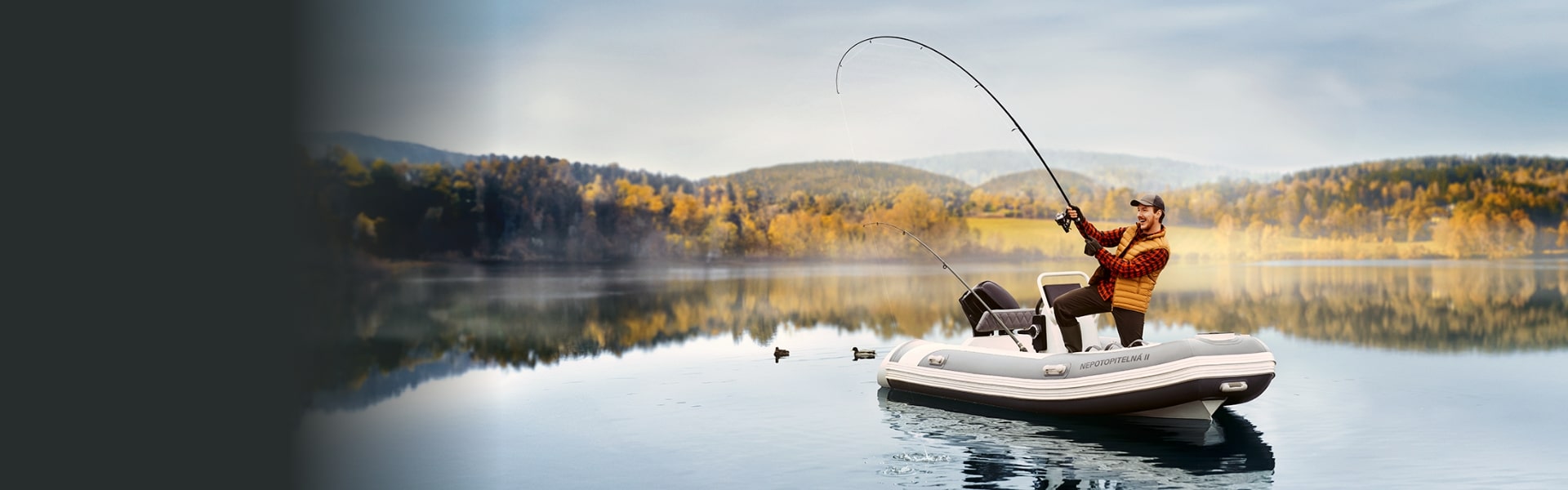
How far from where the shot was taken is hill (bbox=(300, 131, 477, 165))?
35.4ft

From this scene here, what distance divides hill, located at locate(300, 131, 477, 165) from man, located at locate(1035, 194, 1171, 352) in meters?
6.24

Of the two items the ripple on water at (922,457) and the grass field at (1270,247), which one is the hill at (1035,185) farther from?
the ripple on water at (922,457)

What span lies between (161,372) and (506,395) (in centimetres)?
A: 377

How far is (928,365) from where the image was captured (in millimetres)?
12156

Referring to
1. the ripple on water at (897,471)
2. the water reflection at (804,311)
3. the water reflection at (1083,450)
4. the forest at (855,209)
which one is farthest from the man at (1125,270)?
the forest at (855,209)

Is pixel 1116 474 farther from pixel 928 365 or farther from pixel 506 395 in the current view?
pixel 506 395

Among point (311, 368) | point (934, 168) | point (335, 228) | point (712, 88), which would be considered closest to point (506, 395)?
point (311, 368)

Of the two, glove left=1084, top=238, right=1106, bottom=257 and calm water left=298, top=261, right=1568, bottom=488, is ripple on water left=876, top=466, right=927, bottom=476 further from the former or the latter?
glove left=1084, top=238, right=1106, bottom=257

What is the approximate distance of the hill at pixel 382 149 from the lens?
1078 cm

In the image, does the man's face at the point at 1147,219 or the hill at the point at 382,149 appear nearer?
the man's face at the point at 1147,219

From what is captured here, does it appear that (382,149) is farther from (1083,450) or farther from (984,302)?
(1083,450)

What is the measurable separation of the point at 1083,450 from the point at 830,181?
63.8 meters

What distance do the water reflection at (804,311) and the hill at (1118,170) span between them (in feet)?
69.1

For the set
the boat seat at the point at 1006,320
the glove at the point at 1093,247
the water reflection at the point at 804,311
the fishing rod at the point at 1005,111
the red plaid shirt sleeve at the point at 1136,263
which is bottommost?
the water reflection at the point at 804,311
